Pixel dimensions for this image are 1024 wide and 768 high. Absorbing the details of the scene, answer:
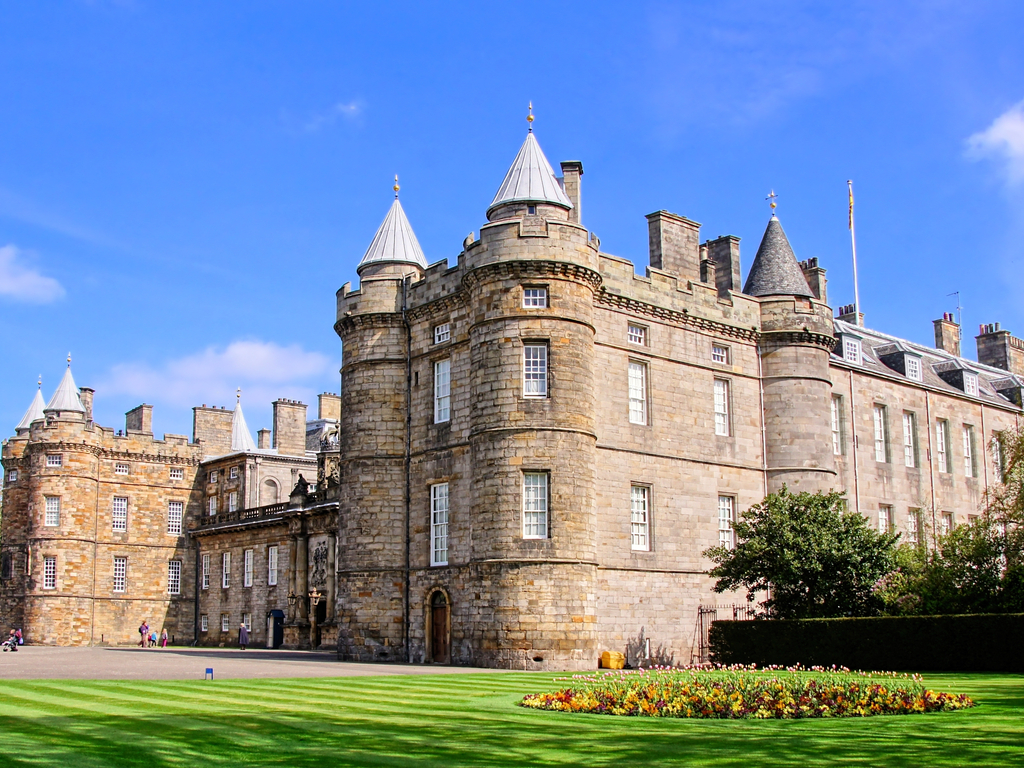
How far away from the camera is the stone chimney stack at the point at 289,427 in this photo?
62.4 m

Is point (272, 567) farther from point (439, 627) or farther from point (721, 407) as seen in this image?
point (721, 407)

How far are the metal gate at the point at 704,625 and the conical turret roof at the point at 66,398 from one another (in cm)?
3961

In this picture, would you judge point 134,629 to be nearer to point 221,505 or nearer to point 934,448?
point 221,505

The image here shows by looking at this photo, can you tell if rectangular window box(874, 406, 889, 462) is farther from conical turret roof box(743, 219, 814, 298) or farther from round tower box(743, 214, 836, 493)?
conical turret roof box(743, 219, 814, 298)

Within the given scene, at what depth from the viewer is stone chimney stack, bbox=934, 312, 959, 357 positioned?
2109 inches

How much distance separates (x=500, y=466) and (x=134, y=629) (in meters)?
38.4

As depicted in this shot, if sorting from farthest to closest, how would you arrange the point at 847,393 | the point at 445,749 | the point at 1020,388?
the point at 1020,388, the point at 847,393, the point at 445,749

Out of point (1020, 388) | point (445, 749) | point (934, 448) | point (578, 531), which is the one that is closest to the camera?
point (445, 749)

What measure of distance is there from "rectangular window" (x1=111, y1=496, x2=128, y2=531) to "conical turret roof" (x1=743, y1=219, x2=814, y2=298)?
38.1m

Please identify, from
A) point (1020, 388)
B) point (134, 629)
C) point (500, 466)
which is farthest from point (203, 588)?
point (1020, 388)

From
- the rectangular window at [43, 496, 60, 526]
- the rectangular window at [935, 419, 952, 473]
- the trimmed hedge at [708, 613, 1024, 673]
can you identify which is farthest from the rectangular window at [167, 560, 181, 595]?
the trimmed hedge at [708, 613, 1024, 673]

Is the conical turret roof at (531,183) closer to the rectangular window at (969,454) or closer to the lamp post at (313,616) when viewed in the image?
the lamp post at (313,616)

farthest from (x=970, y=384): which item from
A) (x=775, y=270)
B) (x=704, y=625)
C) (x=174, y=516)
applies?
(x=174, y=516)

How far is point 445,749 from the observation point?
37.7 ft
